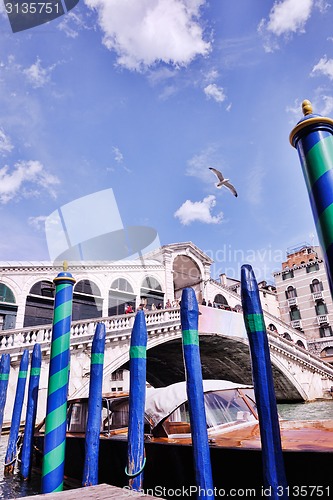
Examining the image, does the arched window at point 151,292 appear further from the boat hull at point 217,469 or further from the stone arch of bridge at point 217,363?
the boat hull at point 217,469

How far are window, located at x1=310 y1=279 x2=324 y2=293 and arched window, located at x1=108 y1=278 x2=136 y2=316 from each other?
14.4 metres

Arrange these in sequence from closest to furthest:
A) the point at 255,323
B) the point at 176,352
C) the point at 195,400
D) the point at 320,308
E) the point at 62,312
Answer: the point at 255,323 → the point at 195,400 → the point at 62,312 → the point at 176,352 → the point at 320,308

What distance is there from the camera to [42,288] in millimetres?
13773

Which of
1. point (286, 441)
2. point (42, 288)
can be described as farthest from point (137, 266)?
point (286, 441)

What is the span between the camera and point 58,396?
11.9ft

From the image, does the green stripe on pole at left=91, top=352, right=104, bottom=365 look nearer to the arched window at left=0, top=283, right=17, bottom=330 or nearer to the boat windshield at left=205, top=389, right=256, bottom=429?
the boat windshield at left=205, top=389, right=256, bottom=429

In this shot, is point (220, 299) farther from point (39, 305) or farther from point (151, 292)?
point (39, 305)

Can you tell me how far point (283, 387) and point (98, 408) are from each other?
15226 millimetres

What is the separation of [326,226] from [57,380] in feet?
10.4

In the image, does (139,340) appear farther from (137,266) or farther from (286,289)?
(286,289)

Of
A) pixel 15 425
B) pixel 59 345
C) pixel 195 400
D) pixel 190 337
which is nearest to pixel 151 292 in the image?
pixel 15 425

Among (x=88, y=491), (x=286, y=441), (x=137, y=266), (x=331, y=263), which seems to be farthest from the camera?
(x=137, y=266)

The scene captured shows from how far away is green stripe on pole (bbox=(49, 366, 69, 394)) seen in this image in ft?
11.9

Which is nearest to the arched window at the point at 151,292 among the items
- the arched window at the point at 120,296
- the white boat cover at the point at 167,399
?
A: the arched window at the point at 120,296
